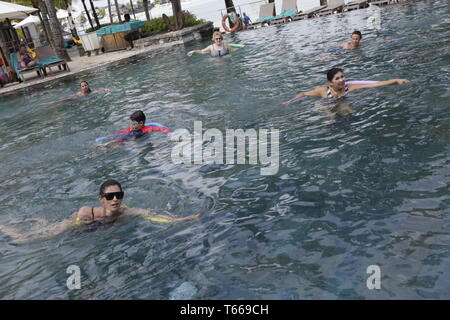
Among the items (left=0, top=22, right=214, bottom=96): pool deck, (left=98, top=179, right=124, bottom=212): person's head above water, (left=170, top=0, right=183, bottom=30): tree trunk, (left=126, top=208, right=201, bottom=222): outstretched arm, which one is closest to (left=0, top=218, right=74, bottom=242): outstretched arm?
(left=98, top=179, right=124, bottom=212): person's head above water

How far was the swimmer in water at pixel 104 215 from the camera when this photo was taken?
5.47 metres

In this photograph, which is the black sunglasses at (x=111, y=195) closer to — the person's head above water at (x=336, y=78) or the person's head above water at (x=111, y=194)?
the person's head above water at (x=111, y=194)

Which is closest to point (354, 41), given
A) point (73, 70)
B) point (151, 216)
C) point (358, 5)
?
point (151, 216)

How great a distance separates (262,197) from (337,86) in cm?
386

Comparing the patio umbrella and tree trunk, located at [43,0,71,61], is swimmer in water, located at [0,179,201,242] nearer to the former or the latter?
the patio umbrella

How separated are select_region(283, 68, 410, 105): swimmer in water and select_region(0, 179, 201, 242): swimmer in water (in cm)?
442

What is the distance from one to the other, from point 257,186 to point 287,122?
2660 millimetres

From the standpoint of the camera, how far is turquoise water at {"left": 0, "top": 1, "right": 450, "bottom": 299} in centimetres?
418

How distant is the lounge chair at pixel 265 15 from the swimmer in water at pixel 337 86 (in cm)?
1743

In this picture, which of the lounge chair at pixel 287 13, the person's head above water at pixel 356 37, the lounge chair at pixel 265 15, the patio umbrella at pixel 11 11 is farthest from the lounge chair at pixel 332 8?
the patio umbrella at pixel 11 11

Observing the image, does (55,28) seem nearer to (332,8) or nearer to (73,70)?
(73,70)

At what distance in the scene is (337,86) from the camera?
859 centimetres

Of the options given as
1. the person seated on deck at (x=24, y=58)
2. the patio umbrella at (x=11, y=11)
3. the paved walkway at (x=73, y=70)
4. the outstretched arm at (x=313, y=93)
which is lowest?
the outstretched arm at (x=313, y=93)

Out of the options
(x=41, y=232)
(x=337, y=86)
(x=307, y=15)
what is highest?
(x=307, y=15)
